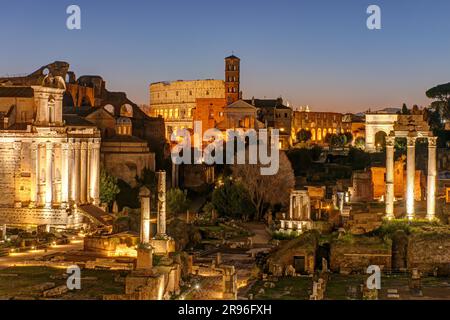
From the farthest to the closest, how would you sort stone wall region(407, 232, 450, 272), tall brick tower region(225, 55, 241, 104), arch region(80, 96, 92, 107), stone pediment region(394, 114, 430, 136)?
1. tall brick tower region(225, 55, 241, 104)
2. arch region(80, 96, 92, 107)
3. stone pediment region(394, 114, 430, 136)
4. stone wall region(407, 232, 450, 272)

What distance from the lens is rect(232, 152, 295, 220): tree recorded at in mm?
50906

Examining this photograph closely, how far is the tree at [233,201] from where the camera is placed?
161 feet

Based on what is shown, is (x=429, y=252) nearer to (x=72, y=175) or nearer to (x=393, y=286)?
(x=393, y=286)

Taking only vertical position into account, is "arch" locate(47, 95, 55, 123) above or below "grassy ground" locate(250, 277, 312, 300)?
above

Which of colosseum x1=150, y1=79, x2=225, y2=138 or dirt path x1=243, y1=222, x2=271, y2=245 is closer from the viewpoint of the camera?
dirt path x1=243, y1=222, x2=271, y2=245

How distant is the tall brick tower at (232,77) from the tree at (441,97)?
62.9ft

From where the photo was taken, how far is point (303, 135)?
90875 mm

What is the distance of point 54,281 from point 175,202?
21.6 meters

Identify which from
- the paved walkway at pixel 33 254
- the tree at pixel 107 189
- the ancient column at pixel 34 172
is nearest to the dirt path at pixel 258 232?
the tree at pixel 107 189

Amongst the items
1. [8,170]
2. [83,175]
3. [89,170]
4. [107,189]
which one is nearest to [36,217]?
[8,170]

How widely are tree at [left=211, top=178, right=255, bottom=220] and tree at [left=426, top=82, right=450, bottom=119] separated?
1198 inches

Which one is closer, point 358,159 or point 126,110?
point 358,159

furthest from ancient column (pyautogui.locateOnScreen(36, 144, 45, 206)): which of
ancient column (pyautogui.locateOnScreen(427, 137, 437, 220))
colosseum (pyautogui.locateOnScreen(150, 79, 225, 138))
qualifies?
colosseum (pyautogui.locateOnScreen(150, 79, 225, 138))

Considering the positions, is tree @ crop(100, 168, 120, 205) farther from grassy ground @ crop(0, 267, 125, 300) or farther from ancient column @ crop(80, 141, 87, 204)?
grassy ground @ crop(0, 267, 125, 300)
